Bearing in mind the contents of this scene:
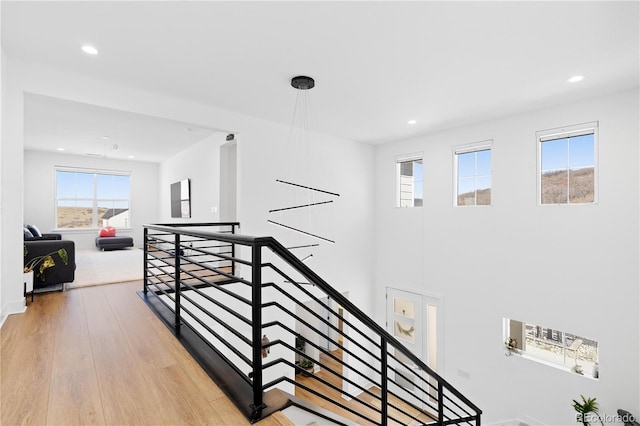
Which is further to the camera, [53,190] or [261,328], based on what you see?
[53,190]

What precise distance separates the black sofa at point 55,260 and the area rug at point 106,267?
0.23 m

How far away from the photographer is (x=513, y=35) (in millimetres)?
2453

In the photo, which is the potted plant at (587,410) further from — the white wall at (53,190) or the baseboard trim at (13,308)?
the white wall at (53,190)

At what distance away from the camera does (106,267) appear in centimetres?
562

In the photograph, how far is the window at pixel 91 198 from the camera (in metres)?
7.94

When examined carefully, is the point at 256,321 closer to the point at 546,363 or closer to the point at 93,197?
the point at 546,363

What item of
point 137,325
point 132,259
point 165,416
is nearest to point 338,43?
point 165,416

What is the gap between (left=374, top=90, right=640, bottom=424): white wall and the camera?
11.8ft

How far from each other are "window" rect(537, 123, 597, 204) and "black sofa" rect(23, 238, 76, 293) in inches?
256

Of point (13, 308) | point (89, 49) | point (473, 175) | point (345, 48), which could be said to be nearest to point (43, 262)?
point (13, 308)

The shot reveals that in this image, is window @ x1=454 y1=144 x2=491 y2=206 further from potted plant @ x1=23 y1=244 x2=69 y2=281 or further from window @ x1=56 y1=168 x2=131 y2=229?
window @ x1=56 y1=168 x2=131 y2=229

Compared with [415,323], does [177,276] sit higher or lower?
higher

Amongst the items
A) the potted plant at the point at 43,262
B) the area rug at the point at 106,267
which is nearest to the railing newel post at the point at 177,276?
the potted plant at the point at 43,262

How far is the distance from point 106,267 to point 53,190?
3.85 m
